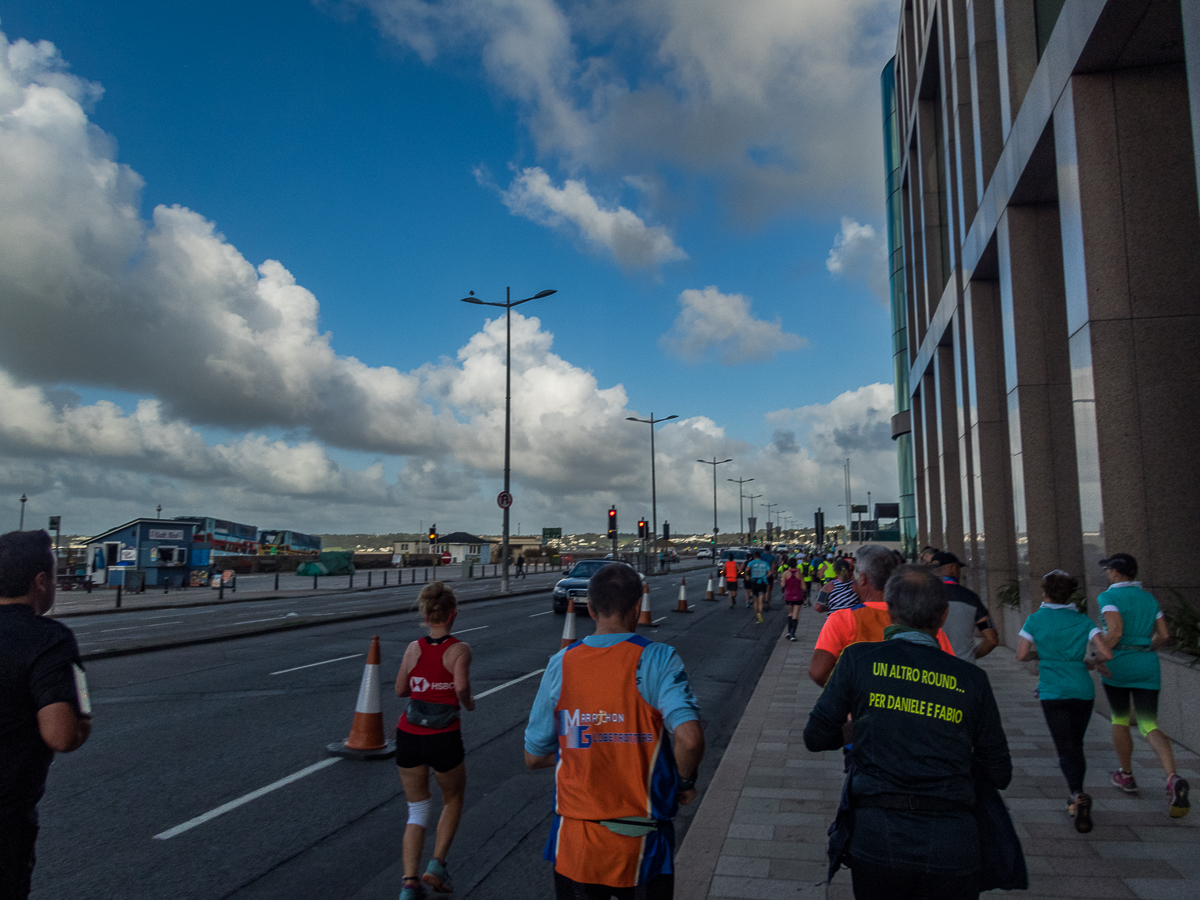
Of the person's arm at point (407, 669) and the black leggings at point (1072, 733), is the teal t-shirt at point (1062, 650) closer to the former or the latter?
the black leggings at point (1072, 733)

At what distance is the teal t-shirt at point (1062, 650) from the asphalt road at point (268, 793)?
2631 millimetres

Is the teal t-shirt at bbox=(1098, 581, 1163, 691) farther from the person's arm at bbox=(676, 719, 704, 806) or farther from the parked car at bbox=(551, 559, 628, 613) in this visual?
the parked car at bbox=(551, 559, 628, 613)

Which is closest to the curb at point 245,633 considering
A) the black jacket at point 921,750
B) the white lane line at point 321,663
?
the white lane line at point 321,663

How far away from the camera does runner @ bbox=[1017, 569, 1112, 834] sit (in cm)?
523

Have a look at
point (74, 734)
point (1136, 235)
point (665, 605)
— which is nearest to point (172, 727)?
point (74, 734)

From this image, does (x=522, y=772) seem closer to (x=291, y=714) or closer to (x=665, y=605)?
(x=291, y=714)

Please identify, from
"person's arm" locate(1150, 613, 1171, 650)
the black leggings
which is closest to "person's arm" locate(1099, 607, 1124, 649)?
"person's arm" locate(1150, 613, 1171, 650)

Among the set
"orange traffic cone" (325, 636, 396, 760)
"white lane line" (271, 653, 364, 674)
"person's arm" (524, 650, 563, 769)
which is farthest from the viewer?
"white lane line" (271, 653, 364, 674)

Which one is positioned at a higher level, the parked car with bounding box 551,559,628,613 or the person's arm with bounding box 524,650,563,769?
the person's arm with bounding box 524,650,563,769

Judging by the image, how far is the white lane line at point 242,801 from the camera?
546 cm

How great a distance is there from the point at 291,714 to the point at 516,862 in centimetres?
508

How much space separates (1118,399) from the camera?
29.2 feet

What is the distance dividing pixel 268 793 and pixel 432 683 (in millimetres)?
2796

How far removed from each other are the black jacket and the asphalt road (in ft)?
8.54
